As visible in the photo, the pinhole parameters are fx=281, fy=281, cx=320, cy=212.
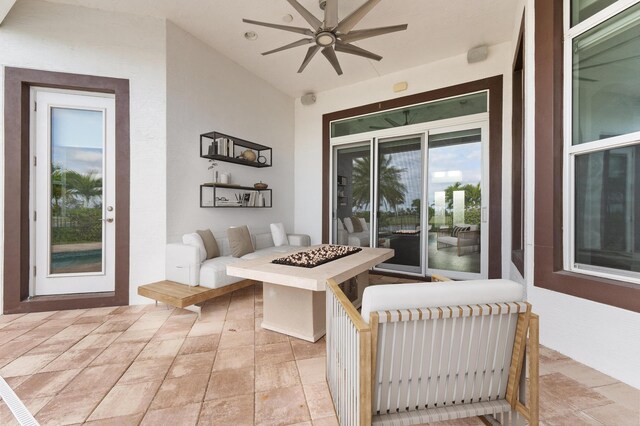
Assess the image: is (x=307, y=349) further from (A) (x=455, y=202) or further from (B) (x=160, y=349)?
(A) (x=455, y=202)

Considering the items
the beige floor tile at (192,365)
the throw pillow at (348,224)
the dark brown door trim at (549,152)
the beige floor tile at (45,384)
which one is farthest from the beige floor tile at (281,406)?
the throw pillow at (348,224)

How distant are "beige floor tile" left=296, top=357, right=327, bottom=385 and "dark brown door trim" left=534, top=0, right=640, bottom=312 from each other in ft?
6.31

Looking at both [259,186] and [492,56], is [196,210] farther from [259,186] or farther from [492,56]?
[492,56]

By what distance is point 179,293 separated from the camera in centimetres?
285

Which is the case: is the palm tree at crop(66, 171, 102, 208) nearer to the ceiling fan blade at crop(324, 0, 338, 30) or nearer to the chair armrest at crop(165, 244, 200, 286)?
the chair armrest at crop(165, 244, 200, 286)

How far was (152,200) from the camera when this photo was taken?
3332 mm

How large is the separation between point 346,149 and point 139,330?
4.14 metres

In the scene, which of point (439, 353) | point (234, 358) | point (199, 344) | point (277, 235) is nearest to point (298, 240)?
point (277, 235)

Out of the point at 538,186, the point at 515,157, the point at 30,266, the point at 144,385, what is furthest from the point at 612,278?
the point at 30,266

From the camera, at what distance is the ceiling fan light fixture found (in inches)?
103

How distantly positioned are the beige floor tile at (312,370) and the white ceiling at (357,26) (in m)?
3.51

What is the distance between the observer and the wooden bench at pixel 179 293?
108 inches

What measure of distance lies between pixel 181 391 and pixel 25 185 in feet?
9.70

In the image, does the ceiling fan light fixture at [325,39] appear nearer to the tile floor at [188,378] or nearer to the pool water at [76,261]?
the tile floor at [188,378]
